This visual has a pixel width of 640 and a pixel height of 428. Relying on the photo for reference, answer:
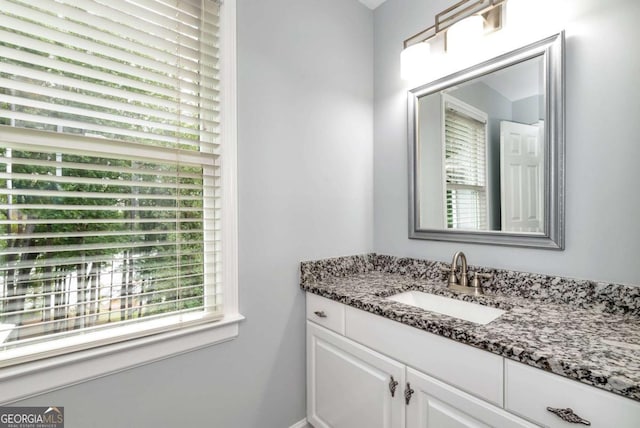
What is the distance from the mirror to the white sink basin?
32 cm

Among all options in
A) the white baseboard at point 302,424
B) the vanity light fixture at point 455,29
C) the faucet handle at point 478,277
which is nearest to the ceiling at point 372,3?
the vanity light fixture at point 455,29

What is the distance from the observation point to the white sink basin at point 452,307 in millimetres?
1235

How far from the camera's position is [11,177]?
0.92 metres

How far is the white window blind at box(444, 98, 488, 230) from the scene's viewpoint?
1441 mm

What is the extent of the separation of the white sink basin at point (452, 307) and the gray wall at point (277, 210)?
47 cm

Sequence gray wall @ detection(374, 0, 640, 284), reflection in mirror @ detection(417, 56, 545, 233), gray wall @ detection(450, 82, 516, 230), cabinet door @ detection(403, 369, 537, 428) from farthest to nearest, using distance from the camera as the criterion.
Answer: gray wall @ detection(450, 82, 516, 230) < reflection in mirror @ detection(417, 56, 545, 233) < gray wall @ detection(374, 0, 640, 284) < cabinet door @ detection(403, 369, 537, 428)

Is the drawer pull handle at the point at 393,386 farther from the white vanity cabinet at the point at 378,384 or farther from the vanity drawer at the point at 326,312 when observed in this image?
the vanity drawer at the point at 326,312

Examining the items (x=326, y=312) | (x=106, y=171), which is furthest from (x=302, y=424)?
(x=106, y=171)

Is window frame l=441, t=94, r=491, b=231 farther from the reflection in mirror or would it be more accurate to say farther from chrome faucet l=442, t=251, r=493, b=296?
chrome faucet l=442, t=251, r=493, b=296

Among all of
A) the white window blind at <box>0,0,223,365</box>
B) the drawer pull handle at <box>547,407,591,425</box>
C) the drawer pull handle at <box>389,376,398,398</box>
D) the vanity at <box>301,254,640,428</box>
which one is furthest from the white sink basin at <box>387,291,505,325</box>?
the white window blind at <box>0,0,223,365</box>

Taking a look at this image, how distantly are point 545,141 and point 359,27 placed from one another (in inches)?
49.9

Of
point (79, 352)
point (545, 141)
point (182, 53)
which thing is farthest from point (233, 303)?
point (545, 141)

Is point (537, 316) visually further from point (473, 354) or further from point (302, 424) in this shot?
point (302, 424)

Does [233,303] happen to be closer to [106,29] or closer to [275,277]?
[275,277]
